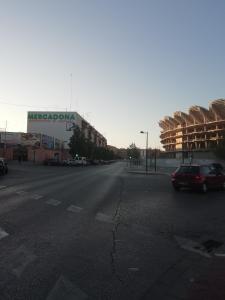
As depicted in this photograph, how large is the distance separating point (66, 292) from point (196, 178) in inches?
756

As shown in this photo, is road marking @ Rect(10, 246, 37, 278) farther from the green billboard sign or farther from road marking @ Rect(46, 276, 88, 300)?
the green billboard sign

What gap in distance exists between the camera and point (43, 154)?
102 metres

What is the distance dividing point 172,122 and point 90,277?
6148 inches

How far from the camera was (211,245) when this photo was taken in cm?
959

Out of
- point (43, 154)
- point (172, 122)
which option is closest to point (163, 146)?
point (172, 122)

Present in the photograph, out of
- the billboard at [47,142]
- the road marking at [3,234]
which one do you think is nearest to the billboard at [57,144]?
the billboard at [47,142]

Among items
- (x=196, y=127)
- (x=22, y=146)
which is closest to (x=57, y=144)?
(x=22, y=146)

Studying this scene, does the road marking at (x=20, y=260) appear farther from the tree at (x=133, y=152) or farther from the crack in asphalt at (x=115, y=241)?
the tree at (x=133, y=152)

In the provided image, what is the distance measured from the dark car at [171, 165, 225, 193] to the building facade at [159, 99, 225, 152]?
86950mm

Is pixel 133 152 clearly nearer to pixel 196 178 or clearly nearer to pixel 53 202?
pixel 196 178

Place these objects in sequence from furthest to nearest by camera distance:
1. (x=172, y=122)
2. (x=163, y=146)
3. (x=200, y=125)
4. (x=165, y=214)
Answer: (x=163, y=146)
(x=172, y=122)
(x=200, y=125)
(x=165, y=214)

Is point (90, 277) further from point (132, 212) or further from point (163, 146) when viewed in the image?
point (163, 146)

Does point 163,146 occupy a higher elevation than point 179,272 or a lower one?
higher

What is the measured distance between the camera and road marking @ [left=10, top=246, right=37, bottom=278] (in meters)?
6.79
